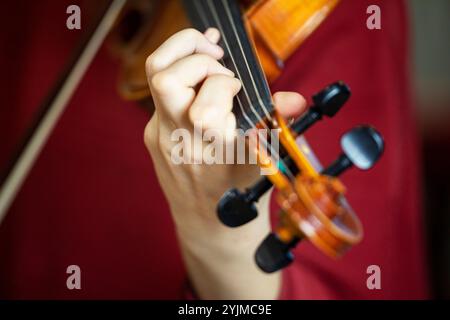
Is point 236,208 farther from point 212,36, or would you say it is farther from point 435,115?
point 435,115

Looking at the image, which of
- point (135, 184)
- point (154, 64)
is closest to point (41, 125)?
point (135, 184)

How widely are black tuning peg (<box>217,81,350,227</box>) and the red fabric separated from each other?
4.5 inches

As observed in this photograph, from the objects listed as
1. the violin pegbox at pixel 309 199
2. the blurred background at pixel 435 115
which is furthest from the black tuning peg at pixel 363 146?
the blurred background at pixel 435 115

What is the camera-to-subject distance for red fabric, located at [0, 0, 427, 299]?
18.0 inches

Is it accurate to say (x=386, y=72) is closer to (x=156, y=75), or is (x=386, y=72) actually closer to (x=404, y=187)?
(x=404, y=187)

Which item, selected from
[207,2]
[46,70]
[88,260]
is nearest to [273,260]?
[207,2]

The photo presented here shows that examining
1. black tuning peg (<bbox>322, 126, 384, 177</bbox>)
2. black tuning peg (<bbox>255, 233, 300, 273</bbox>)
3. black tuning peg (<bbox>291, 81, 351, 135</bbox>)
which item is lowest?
black tuning peg (<bbox>255, 233, 300, 273</bbox>)

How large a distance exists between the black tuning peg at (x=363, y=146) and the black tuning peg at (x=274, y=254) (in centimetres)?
4

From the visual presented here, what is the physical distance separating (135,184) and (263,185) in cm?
20

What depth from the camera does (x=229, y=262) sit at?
362 millimetres

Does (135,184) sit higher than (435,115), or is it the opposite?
(435,115)

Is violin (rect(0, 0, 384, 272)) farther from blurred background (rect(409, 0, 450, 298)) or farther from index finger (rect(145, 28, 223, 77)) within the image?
blurred background (rect(409, 0, 450, 298))

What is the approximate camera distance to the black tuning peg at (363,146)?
0.86ft

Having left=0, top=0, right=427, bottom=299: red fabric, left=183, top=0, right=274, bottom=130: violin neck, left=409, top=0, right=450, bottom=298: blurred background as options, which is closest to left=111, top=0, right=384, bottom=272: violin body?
left=183, top=0, right=274, bottom=130: violin neck
